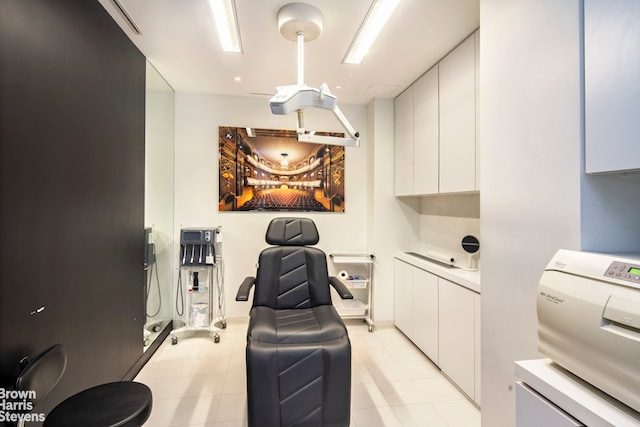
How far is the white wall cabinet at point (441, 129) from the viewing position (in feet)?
7.22

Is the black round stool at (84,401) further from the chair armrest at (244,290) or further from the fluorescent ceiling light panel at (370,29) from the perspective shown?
the fluorescent ceiling light panel at (370,29)

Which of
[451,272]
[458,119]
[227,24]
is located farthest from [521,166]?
[227,24]

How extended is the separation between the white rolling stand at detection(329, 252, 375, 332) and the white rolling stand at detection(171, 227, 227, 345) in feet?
4.62

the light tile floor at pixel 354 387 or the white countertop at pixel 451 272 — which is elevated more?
the white countertop at pixel 451 272

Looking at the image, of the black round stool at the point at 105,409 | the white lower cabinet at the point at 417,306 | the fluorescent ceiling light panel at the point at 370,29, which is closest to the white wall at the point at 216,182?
the white lower cabinet at the point at 417,306

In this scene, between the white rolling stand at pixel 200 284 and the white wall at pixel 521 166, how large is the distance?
8.79 feet

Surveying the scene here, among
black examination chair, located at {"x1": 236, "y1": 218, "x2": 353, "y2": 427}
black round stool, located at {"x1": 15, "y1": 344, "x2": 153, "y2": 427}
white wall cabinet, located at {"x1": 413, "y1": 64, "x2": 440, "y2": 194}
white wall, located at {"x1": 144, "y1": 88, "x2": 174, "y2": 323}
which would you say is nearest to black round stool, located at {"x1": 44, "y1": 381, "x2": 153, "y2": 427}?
black round stool, located at {"x1": 15, "y1": 344, "x2": 153, "y2": 427}

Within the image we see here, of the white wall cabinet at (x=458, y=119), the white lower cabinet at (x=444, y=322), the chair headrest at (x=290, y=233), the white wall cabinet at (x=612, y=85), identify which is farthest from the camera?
the chair headrest at (x=290, y=233)

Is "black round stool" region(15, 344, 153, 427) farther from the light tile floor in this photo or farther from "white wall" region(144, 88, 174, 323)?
"white wall" region(144, 88, 174, 323)

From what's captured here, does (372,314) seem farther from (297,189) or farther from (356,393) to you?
(297,189)

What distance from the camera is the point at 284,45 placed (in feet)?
7.70

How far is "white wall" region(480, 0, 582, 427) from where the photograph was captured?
3.75 feet

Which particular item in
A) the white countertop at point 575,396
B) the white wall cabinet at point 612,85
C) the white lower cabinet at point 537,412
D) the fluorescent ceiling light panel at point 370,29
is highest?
the fluorescent ceiling light panel at point 370,29

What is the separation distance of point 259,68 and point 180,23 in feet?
2.64
